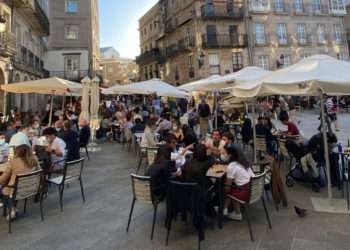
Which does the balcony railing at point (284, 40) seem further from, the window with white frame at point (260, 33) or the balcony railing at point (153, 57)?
the balcony railing at point (153, 57)

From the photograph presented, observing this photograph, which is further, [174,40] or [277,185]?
[174,40]

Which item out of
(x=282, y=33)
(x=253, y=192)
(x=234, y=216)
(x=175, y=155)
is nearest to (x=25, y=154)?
(x=175, y=155)

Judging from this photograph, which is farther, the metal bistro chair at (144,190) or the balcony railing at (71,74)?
the balcony railing at (71,74)

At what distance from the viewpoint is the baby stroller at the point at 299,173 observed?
5418mm

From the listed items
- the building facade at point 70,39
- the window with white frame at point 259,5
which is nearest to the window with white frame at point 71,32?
the building facade at point 70,39

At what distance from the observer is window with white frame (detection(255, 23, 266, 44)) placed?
97.4 feet

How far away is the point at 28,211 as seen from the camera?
4.77 metres

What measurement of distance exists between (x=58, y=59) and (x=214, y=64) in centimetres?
1762

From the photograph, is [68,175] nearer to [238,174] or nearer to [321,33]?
[238,174]

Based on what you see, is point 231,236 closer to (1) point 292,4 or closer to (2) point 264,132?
(2) point 264,132

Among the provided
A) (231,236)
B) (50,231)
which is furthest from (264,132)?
(50,231)

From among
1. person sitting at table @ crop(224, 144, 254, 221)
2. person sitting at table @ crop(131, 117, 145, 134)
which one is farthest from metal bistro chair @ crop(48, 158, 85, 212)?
person sitting at table @ crop(131, 117, 145, 134)

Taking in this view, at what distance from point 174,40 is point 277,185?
3112 cm

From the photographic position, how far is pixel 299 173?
5.73 m
